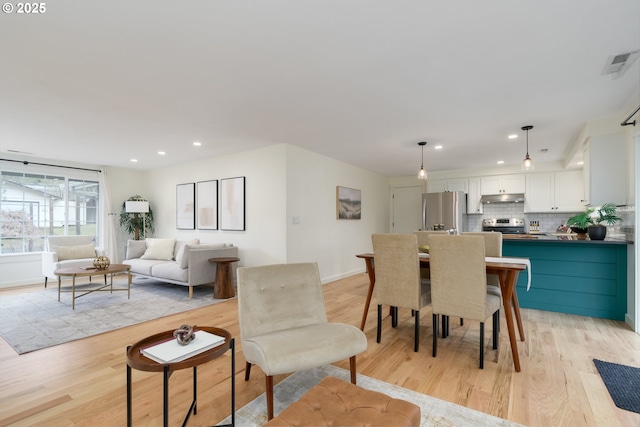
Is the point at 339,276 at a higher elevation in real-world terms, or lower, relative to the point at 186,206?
lower

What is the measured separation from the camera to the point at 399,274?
2791mm

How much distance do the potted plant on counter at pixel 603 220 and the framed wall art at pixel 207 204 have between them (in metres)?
5.73

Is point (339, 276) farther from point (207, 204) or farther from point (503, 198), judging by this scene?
point (503, 198)

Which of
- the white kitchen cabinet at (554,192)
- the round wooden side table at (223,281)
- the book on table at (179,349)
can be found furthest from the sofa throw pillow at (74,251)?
the white kitchen cabinet at (554,192)

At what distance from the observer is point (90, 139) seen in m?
4.58

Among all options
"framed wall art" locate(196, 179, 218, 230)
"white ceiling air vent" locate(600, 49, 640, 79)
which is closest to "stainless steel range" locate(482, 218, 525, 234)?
"white ceiling air vent" locate(600, 49, 640, 79)

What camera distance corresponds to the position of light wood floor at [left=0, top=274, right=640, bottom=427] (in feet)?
5.90

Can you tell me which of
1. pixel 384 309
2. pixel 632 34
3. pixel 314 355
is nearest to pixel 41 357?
pixel 314 355

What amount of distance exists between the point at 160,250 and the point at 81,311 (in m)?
1.91

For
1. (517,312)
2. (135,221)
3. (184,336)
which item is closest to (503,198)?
(517,312)

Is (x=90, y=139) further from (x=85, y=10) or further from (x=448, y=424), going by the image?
→ (x=448, y=424)

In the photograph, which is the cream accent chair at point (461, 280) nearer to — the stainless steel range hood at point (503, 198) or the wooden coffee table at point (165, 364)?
the wooden coffee table at point (165, 364)

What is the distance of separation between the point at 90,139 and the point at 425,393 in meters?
5.50

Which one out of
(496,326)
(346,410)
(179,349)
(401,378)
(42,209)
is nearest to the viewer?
(346,410)
